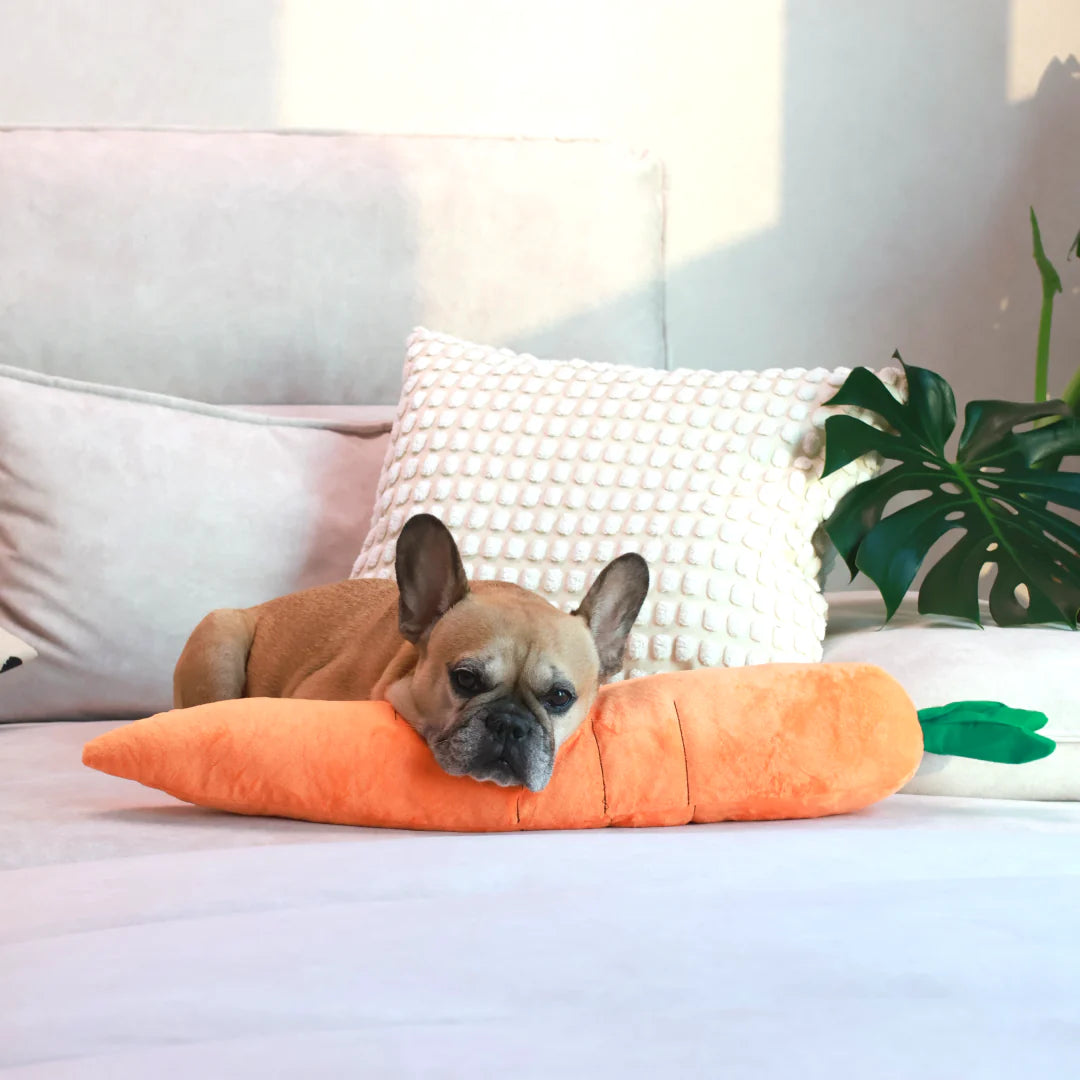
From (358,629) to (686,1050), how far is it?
1.03 meters

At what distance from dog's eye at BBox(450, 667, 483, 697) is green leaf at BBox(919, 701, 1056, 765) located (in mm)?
433

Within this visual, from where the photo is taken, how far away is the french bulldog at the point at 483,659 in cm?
104

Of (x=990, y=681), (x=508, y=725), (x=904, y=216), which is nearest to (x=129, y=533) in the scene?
(x=508, y=725)

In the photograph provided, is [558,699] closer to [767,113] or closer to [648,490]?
[648,490]

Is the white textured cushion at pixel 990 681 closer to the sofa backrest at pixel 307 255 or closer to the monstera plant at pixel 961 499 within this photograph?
the monstera plant at pixel 961 499

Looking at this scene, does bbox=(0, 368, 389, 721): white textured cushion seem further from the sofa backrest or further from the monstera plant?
the monstera plant

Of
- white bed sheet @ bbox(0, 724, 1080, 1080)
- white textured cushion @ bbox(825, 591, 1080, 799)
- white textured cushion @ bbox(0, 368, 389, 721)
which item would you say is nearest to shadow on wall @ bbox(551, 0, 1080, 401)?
white textured cushion @ bbox(0, 368, 389, 721)

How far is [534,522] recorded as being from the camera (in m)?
1.58

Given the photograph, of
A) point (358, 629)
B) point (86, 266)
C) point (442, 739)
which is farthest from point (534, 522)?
point (86, 266)

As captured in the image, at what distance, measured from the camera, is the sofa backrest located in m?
1.98

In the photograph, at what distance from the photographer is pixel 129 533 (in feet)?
5.61

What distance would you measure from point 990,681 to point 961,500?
430mm

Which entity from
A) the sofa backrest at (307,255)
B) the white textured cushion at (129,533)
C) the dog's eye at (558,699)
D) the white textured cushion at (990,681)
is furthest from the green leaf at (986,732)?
the sofa backrest at (307,255)

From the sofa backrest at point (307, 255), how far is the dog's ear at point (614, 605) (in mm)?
936
